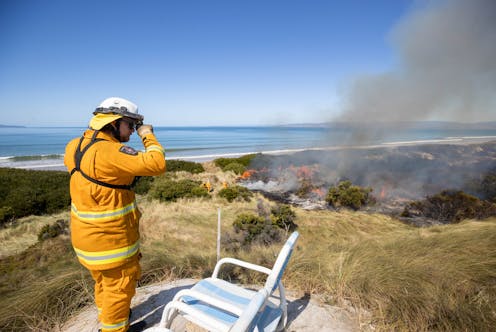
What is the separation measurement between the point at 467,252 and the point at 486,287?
921 millimetres

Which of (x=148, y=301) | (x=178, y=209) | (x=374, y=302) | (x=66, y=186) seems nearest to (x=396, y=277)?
(x=374, y=302)

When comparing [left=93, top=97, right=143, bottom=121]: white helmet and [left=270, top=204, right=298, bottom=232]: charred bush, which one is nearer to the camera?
[left=93, top=97, right=143, bottom=121]: white helmet

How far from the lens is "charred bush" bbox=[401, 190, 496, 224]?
784 centimetres

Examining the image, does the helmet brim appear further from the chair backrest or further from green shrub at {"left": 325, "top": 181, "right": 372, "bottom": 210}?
green shrub at {"left": 325, "top": 181, "right": 372, "bottom": 210}

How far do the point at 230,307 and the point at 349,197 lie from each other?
336 inches

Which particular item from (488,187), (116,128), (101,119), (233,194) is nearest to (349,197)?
(233,194)

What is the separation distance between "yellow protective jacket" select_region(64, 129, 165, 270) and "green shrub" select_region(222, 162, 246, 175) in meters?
12.9

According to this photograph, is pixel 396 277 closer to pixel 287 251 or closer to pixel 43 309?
pixel 287 251

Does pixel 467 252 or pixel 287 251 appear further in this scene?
pixel 467 252

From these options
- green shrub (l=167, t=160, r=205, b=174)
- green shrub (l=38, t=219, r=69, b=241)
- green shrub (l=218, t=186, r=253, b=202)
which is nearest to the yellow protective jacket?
green shrub (l=38, t=219, r=69, b=241)

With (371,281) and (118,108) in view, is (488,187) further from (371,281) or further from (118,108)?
(118,108)

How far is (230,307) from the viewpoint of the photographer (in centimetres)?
165

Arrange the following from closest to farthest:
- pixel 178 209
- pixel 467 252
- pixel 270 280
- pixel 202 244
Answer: pixel 270 280 < pixel 467 252 < pixel 202 244 < pixel 178 209

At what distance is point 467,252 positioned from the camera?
141 inches
